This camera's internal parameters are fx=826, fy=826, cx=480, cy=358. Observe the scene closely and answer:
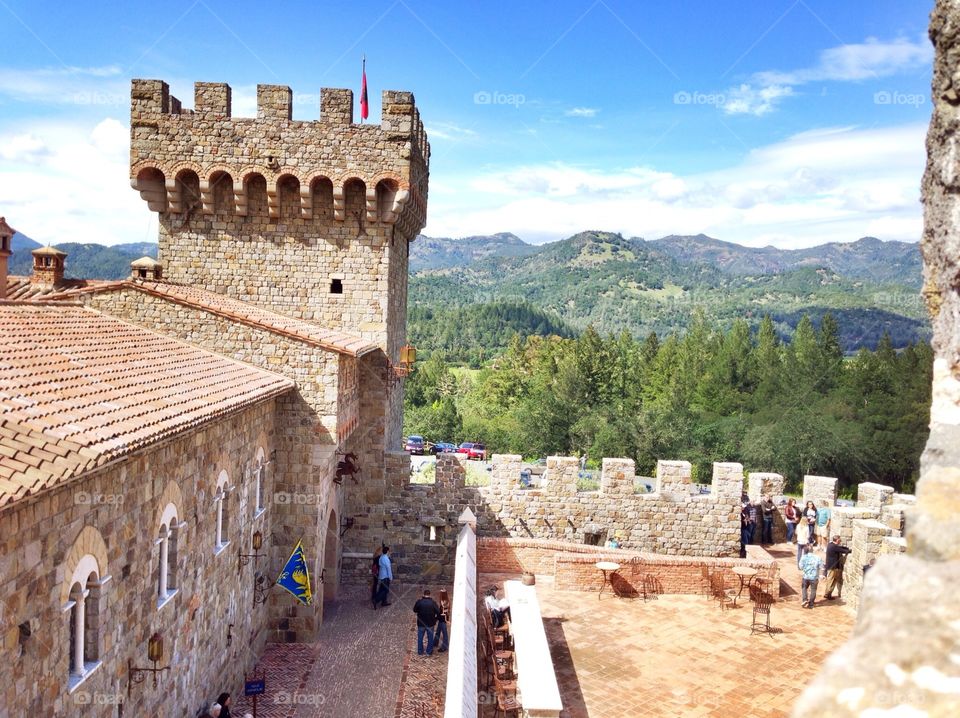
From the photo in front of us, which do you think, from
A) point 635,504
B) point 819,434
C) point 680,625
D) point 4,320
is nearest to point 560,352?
point 819,434

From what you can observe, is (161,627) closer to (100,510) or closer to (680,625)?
(100,510)

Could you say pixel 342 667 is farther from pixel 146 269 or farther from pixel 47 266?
pixel 47 266

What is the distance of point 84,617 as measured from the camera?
7.46 meters

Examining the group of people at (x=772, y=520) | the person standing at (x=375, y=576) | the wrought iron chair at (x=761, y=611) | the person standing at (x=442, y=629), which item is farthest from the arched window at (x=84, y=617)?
the group of people at (x=772, y=520)

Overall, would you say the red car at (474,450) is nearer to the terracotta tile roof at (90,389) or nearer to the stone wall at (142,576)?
the stone wall at (142,576)

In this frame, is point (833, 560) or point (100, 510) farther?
point (833, 560)

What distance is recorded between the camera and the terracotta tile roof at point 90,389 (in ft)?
20.5

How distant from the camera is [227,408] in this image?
1015cm

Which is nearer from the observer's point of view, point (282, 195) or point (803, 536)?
point (803, 536)

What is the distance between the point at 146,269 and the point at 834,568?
46.2 feet

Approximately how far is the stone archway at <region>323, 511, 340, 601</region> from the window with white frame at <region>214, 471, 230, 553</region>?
4.66m

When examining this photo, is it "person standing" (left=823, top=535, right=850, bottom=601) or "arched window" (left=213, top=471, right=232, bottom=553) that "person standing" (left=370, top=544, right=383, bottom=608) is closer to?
"arched window" (left=213, top=471, right=232, bottom=553)

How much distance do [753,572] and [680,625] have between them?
213 cm

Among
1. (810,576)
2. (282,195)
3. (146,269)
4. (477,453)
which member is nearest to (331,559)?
(146,269)
